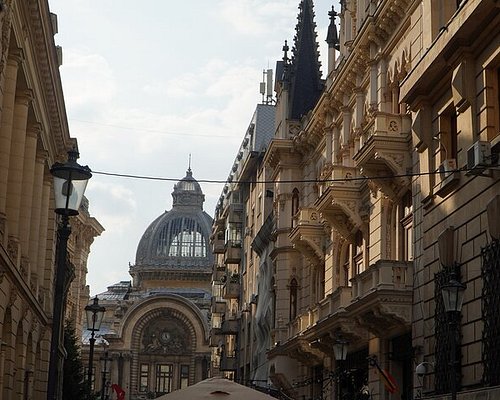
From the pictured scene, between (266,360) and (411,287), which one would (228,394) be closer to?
(411,287)

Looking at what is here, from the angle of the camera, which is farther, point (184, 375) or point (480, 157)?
point (184, 375)

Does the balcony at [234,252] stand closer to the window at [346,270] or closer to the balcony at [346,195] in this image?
the window at [346,270]

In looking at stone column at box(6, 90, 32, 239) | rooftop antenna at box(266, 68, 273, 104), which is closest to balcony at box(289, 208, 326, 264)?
stone column at box(6, 90, 32, 239)

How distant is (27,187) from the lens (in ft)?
117

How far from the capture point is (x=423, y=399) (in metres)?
22.5

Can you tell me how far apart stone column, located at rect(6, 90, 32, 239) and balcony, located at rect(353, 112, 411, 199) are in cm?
1075

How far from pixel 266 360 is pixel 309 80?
1357 centimetres

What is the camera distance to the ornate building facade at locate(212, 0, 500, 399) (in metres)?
19.9

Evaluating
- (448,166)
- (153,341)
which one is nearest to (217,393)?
(448,166)

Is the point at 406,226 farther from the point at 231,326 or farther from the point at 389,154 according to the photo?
the point at 231,326

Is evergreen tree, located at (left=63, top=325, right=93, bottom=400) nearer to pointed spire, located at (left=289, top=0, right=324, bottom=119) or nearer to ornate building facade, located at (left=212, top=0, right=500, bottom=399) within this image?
ornate building facade, located at (left=212, top=0, right=500, bottom=399)

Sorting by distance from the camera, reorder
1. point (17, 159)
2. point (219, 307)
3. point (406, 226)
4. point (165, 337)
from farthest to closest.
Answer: point (165, 337), point (219, 307), point (17, 159), point (406, 226)

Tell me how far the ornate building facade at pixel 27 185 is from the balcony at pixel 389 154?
9.74 metres

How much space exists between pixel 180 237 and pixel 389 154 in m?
108
